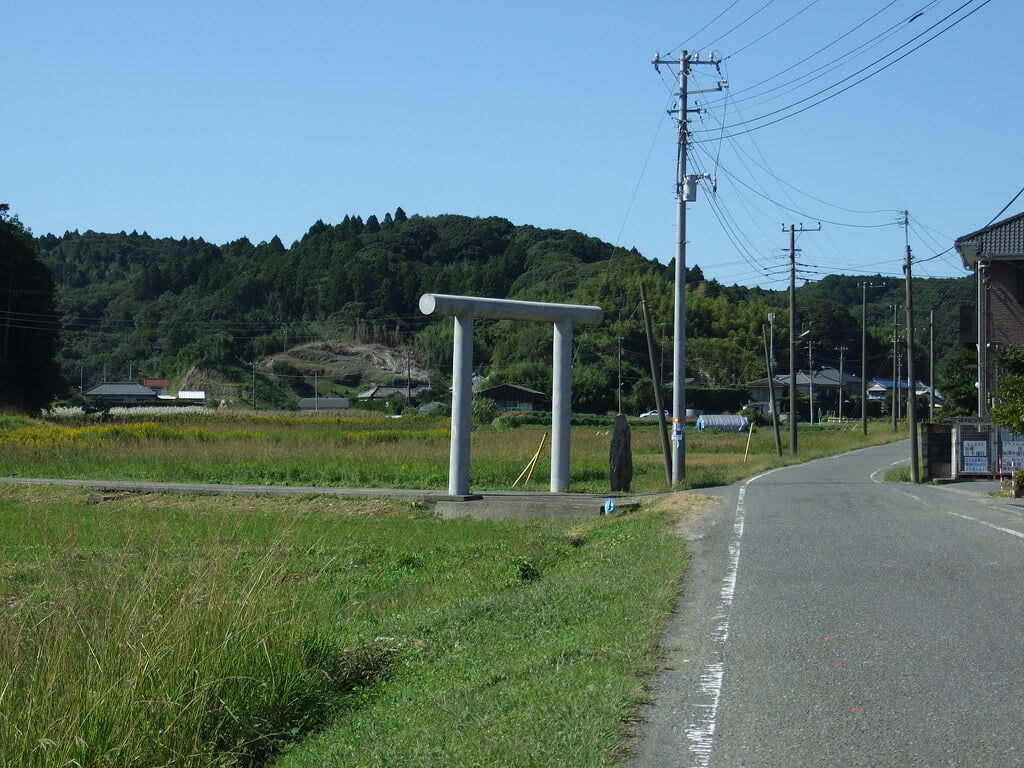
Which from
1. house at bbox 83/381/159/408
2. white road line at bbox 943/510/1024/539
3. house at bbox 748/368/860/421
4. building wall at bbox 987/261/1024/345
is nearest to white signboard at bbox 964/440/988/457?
building wall at bbox 987/261/1024/345

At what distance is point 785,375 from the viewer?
12075 cm

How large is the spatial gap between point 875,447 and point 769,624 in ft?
183

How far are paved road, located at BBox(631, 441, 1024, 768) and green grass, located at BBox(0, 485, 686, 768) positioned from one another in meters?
0.39

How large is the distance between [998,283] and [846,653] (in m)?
35.4

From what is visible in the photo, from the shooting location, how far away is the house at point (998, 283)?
38062 millimetres

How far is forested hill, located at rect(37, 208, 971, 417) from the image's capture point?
111 metres

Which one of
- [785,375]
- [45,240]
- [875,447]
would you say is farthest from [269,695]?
[45,240]

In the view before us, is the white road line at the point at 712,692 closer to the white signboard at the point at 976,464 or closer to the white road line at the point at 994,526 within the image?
the white road line at the point at 994,526

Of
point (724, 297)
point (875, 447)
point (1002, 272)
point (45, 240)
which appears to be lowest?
point (875, 447)

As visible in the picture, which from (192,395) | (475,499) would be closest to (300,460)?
(475,499)

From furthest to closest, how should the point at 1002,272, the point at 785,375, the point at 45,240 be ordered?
the point at 45,240
the point at 785,375
the point at 1002,272

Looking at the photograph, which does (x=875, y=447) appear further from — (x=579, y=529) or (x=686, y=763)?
(x=686, y=763)

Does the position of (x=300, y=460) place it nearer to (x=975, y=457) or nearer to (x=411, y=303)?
(x=975, y=457)

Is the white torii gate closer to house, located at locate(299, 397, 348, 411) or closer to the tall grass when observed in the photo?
the tall grass
